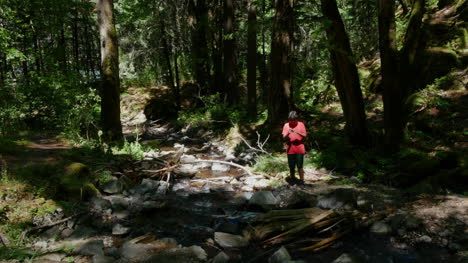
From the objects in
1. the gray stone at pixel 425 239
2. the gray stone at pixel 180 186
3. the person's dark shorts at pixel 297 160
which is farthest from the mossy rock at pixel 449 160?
the gray stone at pixel 180 186

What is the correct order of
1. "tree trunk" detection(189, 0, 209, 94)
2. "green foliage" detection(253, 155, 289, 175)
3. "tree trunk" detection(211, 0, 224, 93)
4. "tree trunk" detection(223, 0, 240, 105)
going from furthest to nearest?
"tree trunk" detection(211, 0, 224, 93)
"tree trunk" detection(189, 0, 209, 94)
"tree trunk" detection(223, 0, 240, 105)
"green foliage" detection(253, 155, 289, 175)

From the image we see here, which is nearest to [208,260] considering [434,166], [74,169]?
→ [74,169]

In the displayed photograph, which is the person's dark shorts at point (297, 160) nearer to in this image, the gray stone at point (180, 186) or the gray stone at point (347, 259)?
the gray stone at point (180, 186)

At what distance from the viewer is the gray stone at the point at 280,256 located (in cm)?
410

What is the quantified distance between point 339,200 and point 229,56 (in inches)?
502

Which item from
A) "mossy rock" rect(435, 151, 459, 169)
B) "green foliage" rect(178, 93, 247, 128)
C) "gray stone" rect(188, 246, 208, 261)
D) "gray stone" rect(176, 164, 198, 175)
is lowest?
"gray stone" rect(188, 246, 208, 261)

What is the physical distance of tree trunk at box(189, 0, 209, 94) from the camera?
63.1ft

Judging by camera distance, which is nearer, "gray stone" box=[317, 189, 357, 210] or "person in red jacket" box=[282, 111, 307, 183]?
"gray stone" box=[317, 189, 357, 210]

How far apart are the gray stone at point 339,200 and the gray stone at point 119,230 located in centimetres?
362

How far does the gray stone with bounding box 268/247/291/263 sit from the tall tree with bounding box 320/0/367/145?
18.4 feet

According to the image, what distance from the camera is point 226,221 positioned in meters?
5.77

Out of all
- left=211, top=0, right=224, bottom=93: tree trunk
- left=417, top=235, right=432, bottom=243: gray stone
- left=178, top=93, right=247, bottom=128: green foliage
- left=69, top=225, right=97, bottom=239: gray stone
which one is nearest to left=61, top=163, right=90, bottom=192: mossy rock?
left=69, top=225, right=97, bottom=239: gray stone

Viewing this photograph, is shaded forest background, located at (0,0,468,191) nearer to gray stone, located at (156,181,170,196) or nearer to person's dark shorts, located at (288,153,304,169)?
person's dark shorts, located at (288,153,304,169)

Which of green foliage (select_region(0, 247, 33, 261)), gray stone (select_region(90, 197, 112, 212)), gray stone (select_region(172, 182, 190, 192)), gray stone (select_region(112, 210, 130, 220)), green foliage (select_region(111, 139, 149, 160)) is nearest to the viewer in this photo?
green foliage (select_region(0, 247, 33, 261))
